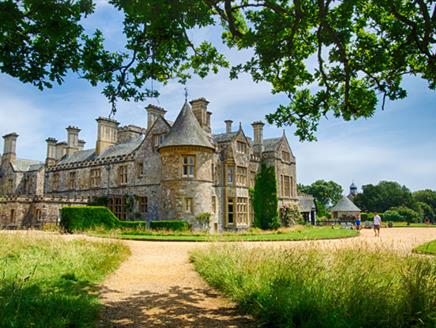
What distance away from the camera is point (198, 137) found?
27469mm

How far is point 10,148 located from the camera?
138 ft

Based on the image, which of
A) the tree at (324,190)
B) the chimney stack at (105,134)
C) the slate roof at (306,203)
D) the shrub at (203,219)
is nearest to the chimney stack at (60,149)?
the chimney stack at (105,134)

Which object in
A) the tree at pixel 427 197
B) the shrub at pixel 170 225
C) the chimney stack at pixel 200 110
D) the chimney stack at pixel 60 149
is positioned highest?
the chimney stack at pixel 200 110

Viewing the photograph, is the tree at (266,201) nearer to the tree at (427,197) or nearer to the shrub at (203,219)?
the shrub at (203,219)

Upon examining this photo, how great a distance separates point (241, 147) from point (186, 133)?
6.86 m

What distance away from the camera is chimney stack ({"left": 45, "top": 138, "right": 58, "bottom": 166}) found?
39.8 meters

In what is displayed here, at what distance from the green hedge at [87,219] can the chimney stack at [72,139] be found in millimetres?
17432

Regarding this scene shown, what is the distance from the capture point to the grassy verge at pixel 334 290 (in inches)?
204

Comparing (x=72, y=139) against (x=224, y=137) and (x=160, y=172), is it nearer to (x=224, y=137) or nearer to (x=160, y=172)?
(x=160, y=172)

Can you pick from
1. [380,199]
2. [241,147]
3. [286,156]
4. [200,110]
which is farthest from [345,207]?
[200,110]

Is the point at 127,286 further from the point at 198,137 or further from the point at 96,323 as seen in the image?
the point at 198,137

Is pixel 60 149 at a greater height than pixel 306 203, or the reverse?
pixel 60 149

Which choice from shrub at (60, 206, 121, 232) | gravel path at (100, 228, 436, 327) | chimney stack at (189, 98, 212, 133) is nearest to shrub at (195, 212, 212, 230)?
shrub at (60, 206, 121, 232)

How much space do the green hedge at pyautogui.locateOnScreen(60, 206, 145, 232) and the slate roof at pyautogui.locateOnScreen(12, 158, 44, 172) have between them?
19.5m
